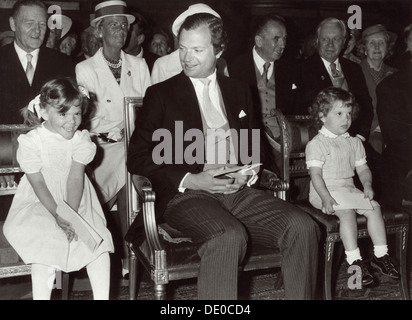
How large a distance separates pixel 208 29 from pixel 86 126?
4.20 ft

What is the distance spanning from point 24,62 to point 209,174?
1643mm

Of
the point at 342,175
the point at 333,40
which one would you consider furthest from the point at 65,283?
the point at 333,40

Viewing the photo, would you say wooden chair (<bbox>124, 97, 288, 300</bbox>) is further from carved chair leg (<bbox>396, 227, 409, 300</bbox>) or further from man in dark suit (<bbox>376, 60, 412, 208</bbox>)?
man in dark suit (<bbox>376, 60, 412, 208</bbox>)

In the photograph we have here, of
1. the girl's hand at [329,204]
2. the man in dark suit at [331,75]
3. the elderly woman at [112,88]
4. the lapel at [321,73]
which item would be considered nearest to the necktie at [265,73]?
the man in dark suit at [331,75]

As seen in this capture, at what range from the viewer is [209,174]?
2.84 meters

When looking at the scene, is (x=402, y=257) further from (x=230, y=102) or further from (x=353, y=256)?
(x=230, y=102)

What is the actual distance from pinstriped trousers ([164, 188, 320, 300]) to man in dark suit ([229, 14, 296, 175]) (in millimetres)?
1587

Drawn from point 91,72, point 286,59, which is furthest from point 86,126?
point 286,59

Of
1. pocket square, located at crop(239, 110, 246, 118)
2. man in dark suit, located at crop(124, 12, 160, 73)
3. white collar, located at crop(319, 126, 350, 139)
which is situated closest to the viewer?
pocket square, located at crop(239, 110, 246, 118)

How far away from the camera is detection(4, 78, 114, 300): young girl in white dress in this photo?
9.14 feet

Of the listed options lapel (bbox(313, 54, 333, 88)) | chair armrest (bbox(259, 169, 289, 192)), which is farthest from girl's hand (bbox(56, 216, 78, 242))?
lapel (bbox(313, 54, 333, 88))

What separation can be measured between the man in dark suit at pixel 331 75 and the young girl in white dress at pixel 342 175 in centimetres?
99

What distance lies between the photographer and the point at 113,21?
398 centimetres

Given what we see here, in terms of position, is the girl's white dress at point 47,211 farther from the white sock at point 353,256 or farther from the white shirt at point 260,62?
the white shirt at point 260,62
